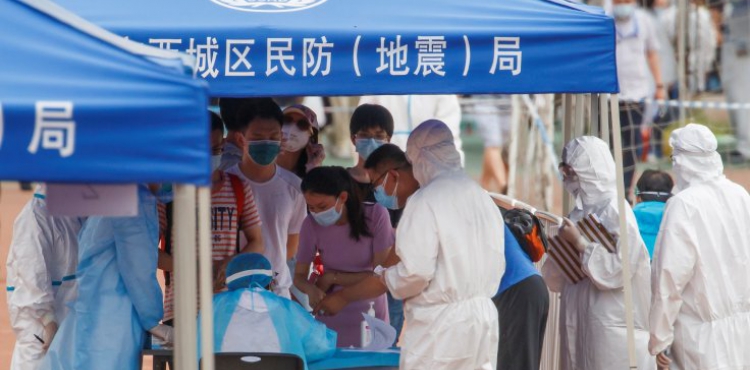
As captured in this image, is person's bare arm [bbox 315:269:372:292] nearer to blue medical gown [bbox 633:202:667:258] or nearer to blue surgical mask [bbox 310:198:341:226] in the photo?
blue surgical mask [bbox 310:198:341:226]

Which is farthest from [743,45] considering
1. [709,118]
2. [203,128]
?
[203,128]

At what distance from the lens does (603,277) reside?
6.58 meters

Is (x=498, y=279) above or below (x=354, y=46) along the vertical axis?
below

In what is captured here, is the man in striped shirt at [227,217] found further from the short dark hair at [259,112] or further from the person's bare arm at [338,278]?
the person's bare arm at [338,278]

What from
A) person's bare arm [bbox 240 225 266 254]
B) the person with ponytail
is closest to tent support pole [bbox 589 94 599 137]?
the person with ponytail

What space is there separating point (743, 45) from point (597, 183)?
35.3 ft

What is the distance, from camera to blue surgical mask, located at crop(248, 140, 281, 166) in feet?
23.5

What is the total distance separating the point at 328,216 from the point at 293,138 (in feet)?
3.07

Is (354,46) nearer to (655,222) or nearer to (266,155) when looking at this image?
(266,155)

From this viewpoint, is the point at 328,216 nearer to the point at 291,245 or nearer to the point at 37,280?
the point at 291,245

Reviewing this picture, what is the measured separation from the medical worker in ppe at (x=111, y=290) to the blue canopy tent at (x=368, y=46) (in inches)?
28.6

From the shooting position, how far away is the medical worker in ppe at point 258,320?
604cm

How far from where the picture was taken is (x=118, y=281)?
19.7 feet

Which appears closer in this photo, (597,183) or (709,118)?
(597,183)
